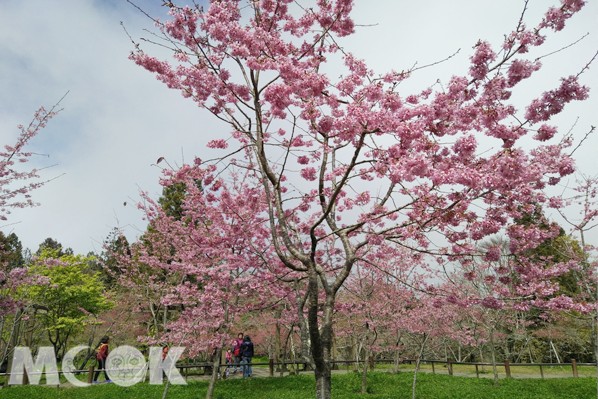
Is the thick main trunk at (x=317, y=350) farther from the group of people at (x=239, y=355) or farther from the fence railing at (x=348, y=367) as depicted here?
the group of people at (x=239, y=355)

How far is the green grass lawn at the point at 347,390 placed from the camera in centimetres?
1074

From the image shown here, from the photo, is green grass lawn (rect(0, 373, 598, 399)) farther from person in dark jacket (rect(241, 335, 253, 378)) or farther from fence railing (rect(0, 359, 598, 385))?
person in dark jacket (rect(241, 335, 253, 378))

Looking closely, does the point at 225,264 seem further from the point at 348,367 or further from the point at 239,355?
the point at 348,367

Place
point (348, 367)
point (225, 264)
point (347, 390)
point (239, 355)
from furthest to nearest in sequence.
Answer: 1. point (348, 367)
2. point (239, 355)
3. point (347, 390)
4. point (225, 264)

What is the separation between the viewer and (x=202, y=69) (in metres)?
5.32

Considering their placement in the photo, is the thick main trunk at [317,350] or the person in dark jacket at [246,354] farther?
the person in dark jacket at [246,354]

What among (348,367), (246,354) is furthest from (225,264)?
(348,367)

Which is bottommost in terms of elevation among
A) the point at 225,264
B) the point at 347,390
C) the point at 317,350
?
the point at 347,390

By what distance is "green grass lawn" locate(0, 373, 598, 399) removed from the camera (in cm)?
1074

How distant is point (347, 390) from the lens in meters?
12.4

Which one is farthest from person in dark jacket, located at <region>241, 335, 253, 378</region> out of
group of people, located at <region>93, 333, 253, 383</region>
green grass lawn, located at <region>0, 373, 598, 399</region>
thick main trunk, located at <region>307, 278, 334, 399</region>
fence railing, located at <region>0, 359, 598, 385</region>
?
thick main trunk, located at <region>307, 278, 334, 399</region>

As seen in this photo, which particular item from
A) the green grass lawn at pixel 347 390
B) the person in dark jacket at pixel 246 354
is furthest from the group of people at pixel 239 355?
the green grass lawn at pixel 347 390

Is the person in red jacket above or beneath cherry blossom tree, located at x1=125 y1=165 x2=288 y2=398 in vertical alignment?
beneath

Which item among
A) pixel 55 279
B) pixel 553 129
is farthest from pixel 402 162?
pixel 55 279
